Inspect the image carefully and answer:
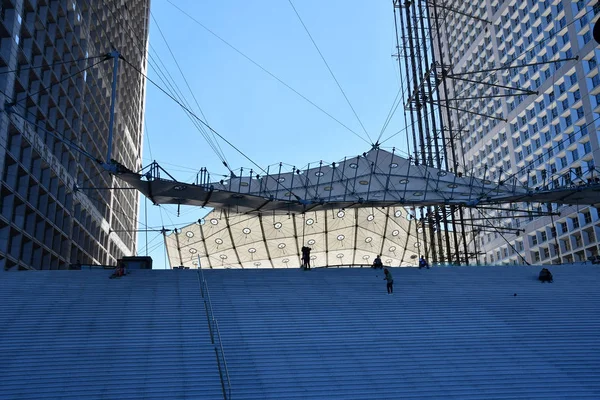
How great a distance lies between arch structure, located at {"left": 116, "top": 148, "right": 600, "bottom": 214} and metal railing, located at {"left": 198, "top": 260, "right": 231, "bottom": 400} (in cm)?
999

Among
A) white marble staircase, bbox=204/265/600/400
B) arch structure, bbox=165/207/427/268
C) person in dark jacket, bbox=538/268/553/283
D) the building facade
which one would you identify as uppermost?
the building facade

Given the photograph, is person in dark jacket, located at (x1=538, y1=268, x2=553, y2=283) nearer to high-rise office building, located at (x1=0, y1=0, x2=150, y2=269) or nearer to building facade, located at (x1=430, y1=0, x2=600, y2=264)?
high-rise office building, located at (x1=0, y1=0, x2=150, y2=269)

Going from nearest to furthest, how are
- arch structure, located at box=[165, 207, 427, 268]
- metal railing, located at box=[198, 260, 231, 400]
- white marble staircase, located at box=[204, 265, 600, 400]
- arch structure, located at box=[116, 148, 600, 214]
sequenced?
1. metal railing, located at box=[198, 260, 231, 400]
2. white marble staircase, located at box=[204, 265, 600, 400]
3. arch structure, located at box=[116, 148, 600, 214]
4. arch structure, located at box=[165, 207, 427, 268]

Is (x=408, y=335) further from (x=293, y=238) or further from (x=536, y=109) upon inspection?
(x=536, y=109)

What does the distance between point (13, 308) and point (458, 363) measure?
41.8ft

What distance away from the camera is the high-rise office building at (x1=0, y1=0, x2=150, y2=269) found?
28.7 meters

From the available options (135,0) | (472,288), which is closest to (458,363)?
(472,288)

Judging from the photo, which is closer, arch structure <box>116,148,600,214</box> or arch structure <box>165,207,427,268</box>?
arch structure <box>116,148,600,214</box>

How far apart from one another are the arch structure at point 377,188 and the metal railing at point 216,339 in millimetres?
9989

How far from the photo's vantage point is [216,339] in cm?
1608

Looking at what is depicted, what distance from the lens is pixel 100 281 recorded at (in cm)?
2194

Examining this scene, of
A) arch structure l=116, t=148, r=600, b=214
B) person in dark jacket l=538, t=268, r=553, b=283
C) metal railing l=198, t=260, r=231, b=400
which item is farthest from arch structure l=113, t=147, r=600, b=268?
person in dark jacket l=538, t=268, r=553, b=283

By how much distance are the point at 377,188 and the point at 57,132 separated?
18.7m

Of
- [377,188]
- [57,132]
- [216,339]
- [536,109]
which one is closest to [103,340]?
[216,339]
